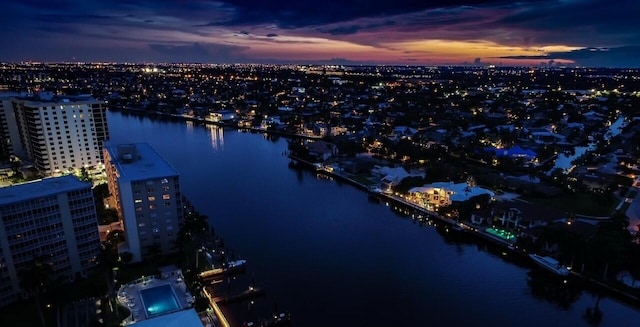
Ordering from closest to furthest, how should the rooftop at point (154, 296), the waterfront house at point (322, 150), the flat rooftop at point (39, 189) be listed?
the rooftop at point (154, 296)
the flat rooftop at point (39, 189)
the waterfront house at point (322, 150)

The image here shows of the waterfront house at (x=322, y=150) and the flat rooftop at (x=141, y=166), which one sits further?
the waterfront house at (x=322, y=150)

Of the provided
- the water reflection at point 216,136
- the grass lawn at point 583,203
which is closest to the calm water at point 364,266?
the grass lawn at point 583,203

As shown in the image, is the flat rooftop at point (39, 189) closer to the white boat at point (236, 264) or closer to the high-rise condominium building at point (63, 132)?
the white boat at point (236, 264)

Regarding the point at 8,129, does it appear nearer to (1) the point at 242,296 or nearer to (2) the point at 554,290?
(1) the point at 242,296

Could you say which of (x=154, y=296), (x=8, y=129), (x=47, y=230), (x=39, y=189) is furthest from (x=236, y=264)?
(x=8, y=129)

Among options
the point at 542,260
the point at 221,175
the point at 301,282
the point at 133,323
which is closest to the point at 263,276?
the point at 301,282

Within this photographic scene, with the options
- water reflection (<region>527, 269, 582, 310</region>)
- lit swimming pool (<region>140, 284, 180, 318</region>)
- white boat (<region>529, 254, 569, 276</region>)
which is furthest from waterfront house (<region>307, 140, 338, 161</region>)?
lit swimming pool (<region>140, 284, 180, 318</region>)
